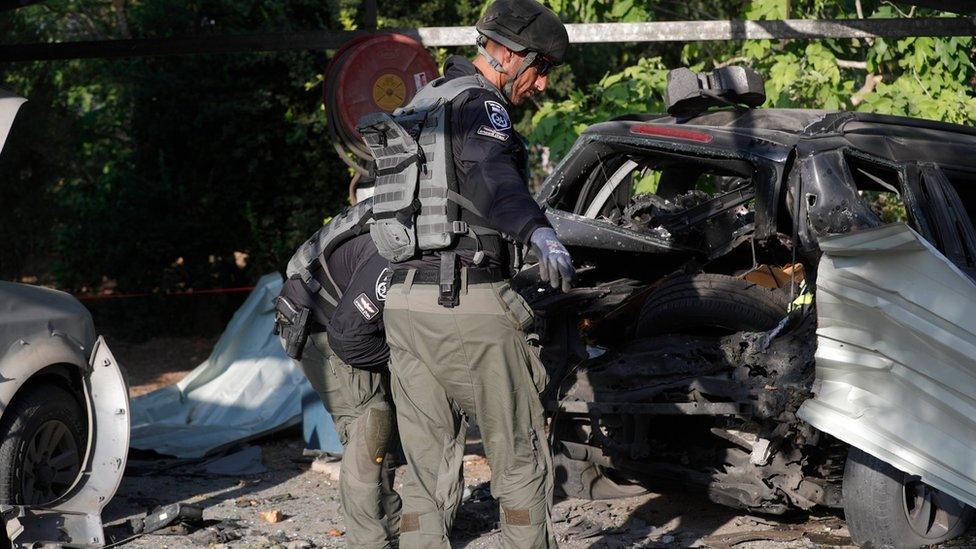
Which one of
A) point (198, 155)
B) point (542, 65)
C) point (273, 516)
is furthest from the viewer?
point (198, 155)

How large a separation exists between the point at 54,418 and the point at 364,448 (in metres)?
1.63

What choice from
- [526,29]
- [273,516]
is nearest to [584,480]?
[273,516]

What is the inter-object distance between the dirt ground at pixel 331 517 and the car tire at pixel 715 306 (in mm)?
755

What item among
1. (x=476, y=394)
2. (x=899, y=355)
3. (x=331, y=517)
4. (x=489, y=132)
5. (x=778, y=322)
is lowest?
(x=331, y=517)

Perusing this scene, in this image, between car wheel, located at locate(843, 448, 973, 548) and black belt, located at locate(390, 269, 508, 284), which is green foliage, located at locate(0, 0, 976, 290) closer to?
car wheel, located at locate(843, 448, 973, 548)

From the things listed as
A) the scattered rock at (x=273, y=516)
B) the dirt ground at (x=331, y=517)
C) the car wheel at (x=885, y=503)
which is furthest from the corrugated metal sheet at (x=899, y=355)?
the scattered rock at (x=273, y=516)

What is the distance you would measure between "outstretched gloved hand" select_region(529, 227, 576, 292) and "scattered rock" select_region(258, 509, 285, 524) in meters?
2.89

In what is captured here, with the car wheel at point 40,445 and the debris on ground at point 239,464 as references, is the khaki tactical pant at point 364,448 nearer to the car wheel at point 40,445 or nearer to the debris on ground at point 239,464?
the car wheel at point 40,445

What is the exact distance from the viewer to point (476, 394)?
3904 millimetres

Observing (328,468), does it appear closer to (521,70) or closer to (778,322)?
(778,322)

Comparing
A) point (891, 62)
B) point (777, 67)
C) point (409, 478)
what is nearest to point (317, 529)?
point (409, 478)

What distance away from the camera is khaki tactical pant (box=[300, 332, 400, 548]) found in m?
4.75

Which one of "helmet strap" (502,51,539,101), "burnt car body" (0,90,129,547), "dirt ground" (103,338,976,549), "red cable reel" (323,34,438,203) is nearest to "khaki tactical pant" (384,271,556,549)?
"helmet strap" (502,51,539,101)

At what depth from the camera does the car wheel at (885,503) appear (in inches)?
181
